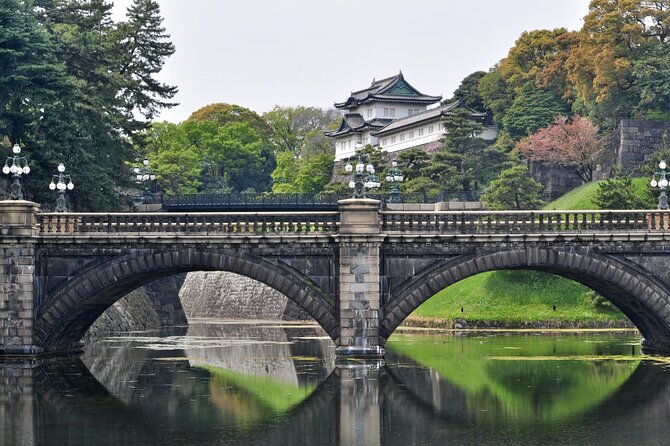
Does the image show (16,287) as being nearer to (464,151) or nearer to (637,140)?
(637,140)

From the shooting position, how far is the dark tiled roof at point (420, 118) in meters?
114

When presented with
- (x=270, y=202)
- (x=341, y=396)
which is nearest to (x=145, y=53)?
(x=270, y=202)

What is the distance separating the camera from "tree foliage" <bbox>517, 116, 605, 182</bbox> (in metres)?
101

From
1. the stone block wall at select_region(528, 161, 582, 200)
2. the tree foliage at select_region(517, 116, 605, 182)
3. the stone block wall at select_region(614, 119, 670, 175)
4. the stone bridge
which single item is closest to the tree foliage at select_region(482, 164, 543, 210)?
the stone block wall at select_region(614, 119, 670, 175)

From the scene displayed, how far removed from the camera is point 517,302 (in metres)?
80.2

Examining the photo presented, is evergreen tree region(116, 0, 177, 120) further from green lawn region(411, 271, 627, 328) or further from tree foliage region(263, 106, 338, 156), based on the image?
tree foliage region(263, 106, 338, 156)

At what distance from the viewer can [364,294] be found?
176 ft

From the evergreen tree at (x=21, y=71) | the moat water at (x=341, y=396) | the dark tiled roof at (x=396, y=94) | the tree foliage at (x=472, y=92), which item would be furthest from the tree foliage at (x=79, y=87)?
the dark tiled roof at (x=396, y=94)

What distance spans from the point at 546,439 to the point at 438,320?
1784 inches

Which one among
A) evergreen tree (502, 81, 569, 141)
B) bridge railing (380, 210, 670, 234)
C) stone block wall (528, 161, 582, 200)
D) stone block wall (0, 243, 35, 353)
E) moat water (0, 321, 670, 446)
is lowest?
moat water (0, 321, 670, 446)

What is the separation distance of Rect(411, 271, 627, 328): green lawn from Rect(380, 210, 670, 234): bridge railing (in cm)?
2275

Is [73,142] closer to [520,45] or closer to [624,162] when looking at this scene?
[624,162]

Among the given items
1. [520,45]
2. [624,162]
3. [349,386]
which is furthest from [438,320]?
[520,45]

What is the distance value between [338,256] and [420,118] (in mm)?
68984
